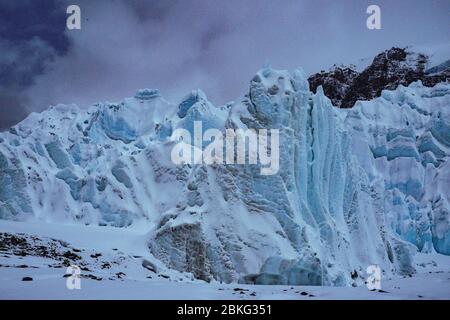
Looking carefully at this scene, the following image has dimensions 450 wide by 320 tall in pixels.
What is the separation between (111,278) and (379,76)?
2362 inches

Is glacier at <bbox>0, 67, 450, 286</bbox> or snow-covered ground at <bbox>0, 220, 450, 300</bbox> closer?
snow-covered ground at <bbox>0, 220, 450, 300</bbox>

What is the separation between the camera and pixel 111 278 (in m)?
9.94

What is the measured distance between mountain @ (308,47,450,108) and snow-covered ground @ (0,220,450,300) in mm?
49014

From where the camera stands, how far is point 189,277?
45.4 feet

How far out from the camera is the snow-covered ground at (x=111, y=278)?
6922 mm

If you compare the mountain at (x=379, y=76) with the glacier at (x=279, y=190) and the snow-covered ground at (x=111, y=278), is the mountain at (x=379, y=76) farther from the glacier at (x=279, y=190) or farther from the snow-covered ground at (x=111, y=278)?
the snow-covered ground at (x=111, y=278)

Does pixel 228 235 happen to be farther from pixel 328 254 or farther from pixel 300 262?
pixel 328 254

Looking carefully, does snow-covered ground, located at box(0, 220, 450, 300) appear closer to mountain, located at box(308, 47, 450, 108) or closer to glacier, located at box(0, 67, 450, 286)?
glacier, located at box(0, 67, 450, 286)

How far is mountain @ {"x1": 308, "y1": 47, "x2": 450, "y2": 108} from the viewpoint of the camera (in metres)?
60.3

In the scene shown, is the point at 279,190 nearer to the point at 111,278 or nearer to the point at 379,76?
the point at 111,278

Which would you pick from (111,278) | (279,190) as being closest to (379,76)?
(279,190)

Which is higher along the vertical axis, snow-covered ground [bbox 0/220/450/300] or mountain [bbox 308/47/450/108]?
mountain [bbox 308/47/450/108]

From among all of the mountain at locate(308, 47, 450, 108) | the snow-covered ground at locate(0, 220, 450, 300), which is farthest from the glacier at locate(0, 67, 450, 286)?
the mountain at locate(308, 47, 450, 108)
